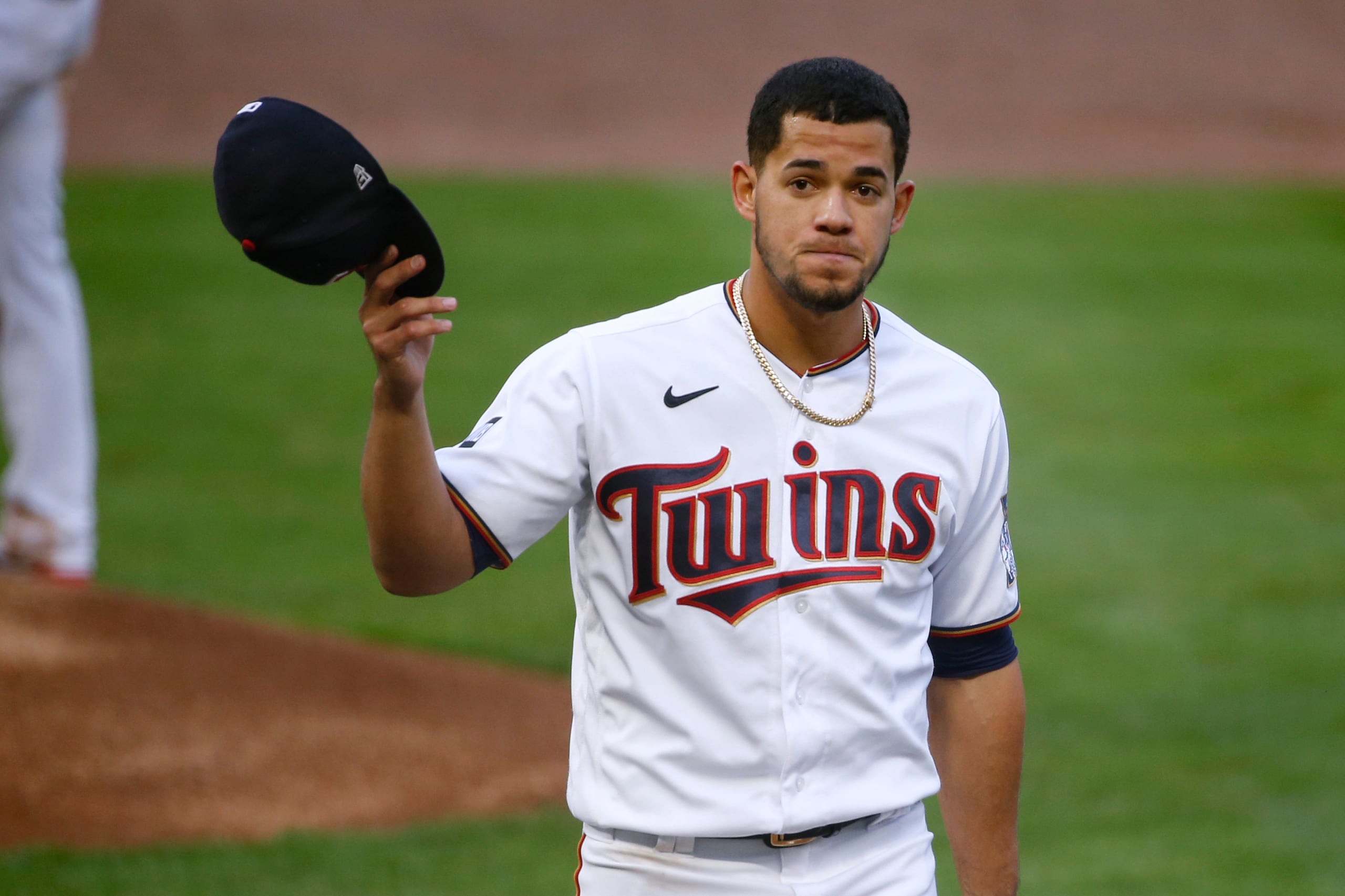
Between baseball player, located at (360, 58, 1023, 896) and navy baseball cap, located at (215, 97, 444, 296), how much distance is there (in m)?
0.39

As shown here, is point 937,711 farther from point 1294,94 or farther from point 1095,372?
point 1294,94

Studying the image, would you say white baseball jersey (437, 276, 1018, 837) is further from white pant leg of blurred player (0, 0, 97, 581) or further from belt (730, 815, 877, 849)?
white pant leg of blurred player (0, 0, 97, 581)

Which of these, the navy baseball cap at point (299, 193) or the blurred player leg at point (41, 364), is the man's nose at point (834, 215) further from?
the blurred player leg at point (41, 364)

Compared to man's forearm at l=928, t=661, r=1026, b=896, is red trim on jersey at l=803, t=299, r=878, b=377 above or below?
above

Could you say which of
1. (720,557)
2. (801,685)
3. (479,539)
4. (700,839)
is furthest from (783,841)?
(479,539)

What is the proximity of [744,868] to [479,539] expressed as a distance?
0.64 meters

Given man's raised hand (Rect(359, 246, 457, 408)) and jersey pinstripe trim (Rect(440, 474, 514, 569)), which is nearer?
man's raised hand (Rect(359, 246, 457, 408))

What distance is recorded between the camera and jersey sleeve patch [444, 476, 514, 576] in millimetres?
2436

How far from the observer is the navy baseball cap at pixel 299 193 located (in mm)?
2178

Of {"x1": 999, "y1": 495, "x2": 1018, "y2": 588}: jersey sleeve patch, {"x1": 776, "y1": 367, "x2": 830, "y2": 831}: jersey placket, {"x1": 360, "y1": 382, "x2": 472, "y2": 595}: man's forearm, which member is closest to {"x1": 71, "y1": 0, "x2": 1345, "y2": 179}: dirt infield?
{"x1": 999, "y1": 495, "x2": 1018, "y2": 588}: jersey sleeve patch

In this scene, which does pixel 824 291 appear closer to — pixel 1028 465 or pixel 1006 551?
pixel 1006 551

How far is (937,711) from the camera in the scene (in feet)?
9.42

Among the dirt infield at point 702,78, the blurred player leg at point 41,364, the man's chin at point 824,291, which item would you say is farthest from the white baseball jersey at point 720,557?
the dirt infield at point 702,78

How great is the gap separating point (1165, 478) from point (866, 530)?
8.73 meters
